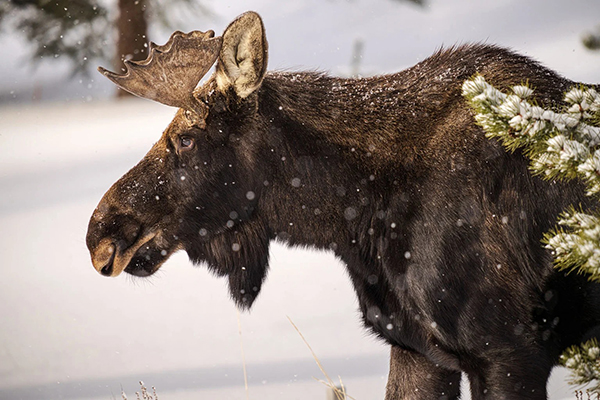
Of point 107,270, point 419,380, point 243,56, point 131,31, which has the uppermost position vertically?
point 131,31

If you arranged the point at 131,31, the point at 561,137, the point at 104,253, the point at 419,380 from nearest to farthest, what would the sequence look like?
the point at 561,137 < the point at 104,253 < the point at 419,380 < the point at 131,31

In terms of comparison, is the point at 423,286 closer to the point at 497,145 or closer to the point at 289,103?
the point at 497,145

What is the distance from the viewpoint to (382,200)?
2988 mm

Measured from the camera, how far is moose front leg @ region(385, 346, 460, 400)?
3.26 meters

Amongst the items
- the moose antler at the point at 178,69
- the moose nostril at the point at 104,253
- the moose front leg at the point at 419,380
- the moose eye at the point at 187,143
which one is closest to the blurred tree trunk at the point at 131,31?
the moose antler at the point at 178,69

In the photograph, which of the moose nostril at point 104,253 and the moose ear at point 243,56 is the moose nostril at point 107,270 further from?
the moose ear at point 243,56

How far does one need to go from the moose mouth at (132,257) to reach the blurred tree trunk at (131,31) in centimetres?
401

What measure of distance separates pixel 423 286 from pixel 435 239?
20cm

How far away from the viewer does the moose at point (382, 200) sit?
278 cm

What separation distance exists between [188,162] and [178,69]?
0.42 meters

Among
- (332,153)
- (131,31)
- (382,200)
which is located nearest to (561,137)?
(382,200)

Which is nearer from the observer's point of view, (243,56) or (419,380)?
(243,56)

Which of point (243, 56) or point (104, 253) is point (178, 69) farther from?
point (104, 253)

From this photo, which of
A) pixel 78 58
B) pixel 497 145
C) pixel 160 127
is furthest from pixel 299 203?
pixel 78 58
